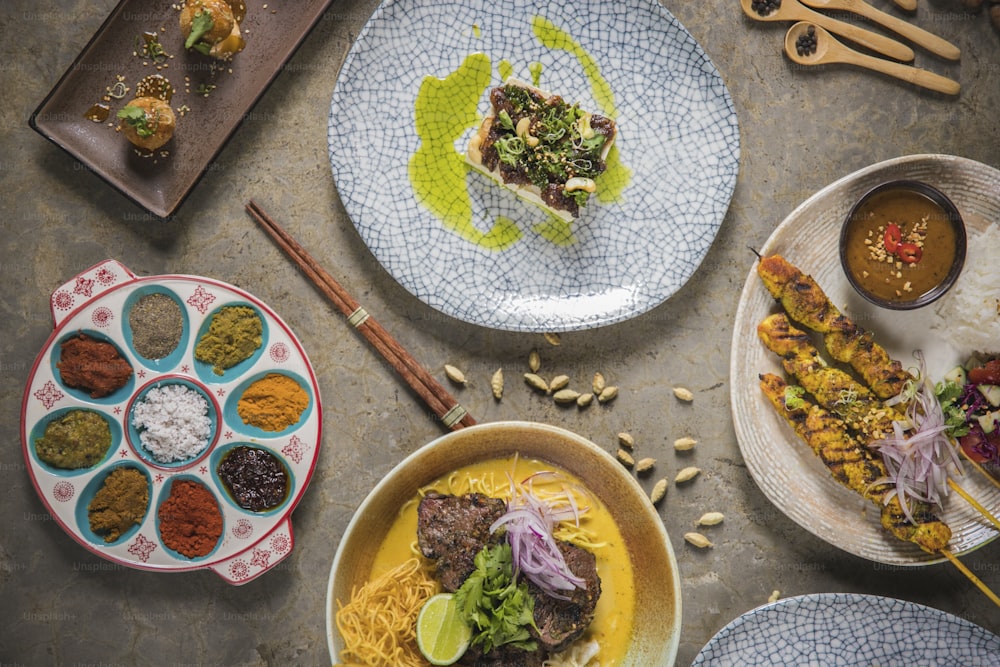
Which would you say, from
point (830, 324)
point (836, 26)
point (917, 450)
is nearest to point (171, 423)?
point (830, 324)

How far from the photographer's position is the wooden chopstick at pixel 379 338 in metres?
4.44

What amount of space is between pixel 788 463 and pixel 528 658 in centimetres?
198

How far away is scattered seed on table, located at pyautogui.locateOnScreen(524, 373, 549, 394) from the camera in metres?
4.54

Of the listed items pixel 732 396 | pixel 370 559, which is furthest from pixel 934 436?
pixel 370 559

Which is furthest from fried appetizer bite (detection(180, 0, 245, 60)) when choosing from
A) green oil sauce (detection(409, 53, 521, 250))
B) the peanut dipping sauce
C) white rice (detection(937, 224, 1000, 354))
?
white rice (detection(937, 224, 1000, 354))

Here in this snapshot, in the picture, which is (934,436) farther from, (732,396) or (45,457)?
(45,457)

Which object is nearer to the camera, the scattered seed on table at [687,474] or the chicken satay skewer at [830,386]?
the chicken satay skewer at [830,386]

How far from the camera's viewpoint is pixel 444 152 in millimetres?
4465

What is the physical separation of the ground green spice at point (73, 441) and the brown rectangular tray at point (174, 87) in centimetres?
132

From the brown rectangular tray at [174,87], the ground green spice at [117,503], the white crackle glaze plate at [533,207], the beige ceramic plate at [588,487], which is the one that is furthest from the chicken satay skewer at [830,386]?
A: the ground green spice at [117,503]

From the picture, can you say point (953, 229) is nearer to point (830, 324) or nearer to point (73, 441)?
point (830, 324)

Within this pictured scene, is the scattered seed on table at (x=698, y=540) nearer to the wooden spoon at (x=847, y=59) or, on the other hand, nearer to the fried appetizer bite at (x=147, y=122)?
the wooden spoon at (x=847, y=59)

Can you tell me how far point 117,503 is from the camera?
14.0 ft

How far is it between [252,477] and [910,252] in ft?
13.7
